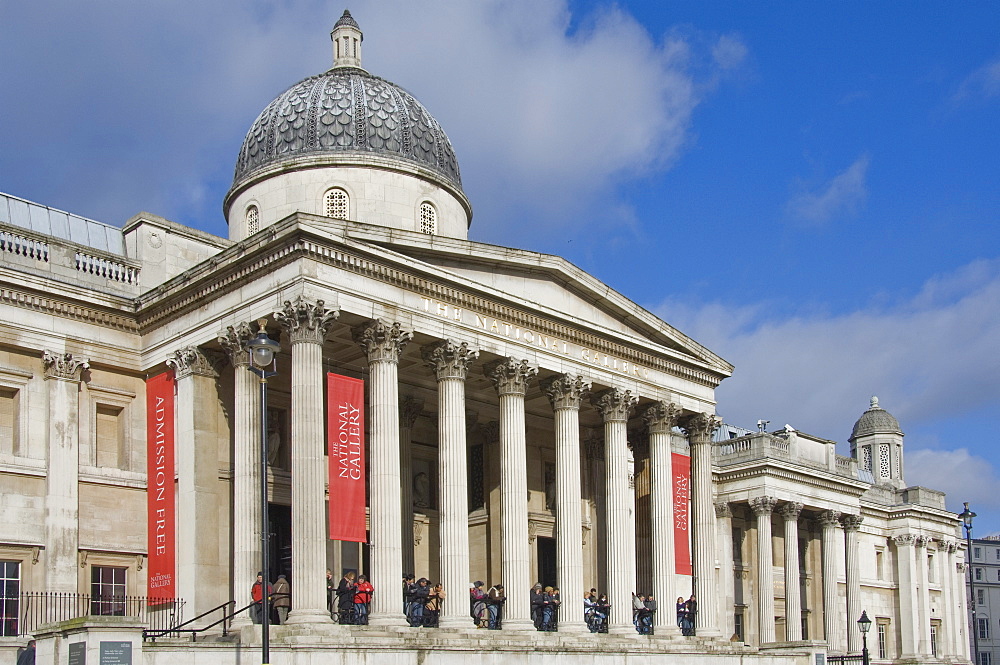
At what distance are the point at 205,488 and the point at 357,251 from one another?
6.78 meters

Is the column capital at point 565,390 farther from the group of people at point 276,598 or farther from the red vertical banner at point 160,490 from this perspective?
the red vertical banner at point 160,490

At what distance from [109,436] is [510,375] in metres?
10.4

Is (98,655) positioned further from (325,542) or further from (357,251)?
(357,251)

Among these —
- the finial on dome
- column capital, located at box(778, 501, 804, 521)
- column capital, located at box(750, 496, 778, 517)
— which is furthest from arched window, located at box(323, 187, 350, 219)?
column capital, located at box(778, 501, 804, 521)

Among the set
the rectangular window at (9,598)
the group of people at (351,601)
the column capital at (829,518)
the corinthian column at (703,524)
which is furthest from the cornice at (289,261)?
the column capital at (829,518)

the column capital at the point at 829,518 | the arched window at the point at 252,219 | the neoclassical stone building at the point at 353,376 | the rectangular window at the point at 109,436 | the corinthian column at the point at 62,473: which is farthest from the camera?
the column capital at the point at 829,518

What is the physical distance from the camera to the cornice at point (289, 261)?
28.3 metres

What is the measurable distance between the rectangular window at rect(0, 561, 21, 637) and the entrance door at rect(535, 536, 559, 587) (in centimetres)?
1625

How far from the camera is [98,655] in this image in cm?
2088

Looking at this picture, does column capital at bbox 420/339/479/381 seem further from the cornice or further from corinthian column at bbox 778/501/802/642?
corinthian column at bbox 778/501/802/642

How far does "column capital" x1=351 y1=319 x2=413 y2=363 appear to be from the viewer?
2953 cm

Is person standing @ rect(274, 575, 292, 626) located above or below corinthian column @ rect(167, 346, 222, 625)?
below

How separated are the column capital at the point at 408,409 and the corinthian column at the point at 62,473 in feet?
29.9

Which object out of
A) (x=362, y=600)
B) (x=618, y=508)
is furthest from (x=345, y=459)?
(x=618, y=508)
